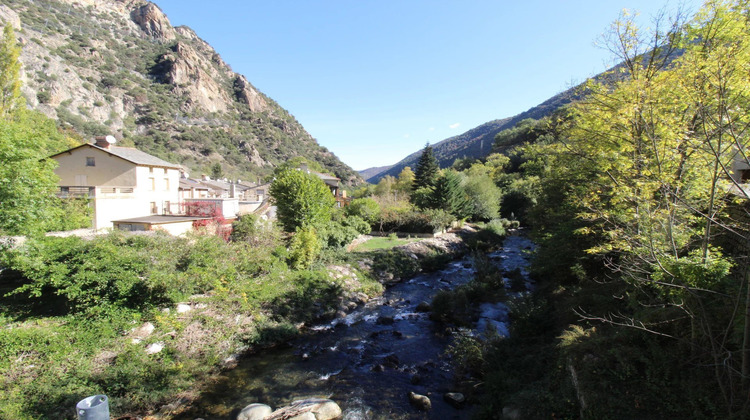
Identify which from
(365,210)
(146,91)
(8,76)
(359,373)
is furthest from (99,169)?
(146,91)

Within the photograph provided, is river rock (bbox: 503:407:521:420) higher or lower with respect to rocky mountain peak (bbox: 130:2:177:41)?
lower

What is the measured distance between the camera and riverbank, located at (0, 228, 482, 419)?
26.6 ft

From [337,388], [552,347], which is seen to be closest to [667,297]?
[552,347]

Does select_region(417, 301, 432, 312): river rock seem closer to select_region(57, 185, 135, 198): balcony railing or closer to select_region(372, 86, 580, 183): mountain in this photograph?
select_region(57, 185, 135, 198): balcony railing

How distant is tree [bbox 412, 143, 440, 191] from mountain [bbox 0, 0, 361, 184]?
49.3 m

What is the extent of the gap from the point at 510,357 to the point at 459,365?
5.36 ft

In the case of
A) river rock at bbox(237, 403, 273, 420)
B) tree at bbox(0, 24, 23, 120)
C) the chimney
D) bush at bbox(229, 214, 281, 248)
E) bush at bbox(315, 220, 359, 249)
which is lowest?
river rock at bbox(237, 403, 273, 420)

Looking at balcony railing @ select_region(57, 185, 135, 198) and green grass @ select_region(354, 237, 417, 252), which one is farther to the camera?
green grass @ select_region(354, 237, 417, 252)

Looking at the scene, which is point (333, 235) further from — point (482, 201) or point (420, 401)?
point (482, 201)

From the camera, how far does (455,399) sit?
857 centimetres

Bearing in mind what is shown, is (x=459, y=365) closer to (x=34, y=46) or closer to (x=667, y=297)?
(x=667, y=297)

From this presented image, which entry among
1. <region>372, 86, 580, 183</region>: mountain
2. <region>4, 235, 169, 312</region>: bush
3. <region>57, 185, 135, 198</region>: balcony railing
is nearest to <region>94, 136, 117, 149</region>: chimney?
<region>57, 185, 135, 198</region>: balcony railing

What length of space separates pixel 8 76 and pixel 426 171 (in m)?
45.4

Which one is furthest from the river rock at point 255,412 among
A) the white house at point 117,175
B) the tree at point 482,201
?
the tree at point 482,201
